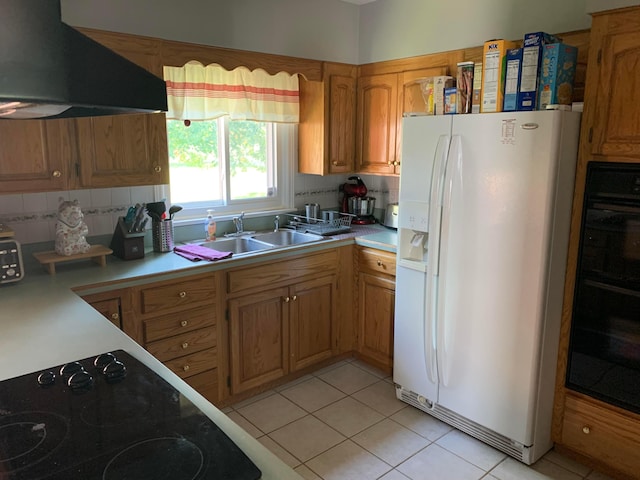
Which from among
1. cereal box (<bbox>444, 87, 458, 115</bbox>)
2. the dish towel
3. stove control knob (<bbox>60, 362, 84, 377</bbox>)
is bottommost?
stove control knob (<bbox>60, 362, 84, 377</bbox>)

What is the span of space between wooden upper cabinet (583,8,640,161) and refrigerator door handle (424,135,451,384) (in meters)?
0.64

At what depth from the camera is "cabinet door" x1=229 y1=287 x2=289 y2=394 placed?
2.79 m

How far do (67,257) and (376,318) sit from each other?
185cm

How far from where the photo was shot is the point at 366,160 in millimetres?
3541

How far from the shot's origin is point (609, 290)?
2139mm

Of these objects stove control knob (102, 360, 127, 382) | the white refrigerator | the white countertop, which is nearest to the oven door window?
the white refrigerator

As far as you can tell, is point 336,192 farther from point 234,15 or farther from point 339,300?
point 234,15

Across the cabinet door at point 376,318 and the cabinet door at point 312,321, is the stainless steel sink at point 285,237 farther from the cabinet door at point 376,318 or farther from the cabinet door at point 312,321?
the cabinet door at point 376,318

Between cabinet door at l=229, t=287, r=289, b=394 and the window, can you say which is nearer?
cabinet door at l=229, t=287, r=289, b=394

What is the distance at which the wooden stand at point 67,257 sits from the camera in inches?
91.9

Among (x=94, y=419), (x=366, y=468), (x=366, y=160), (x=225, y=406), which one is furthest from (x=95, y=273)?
(x=366, y=160)

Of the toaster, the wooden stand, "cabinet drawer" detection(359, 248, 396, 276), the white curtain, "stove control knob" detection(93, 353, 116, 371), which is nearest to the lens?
"stove control knob" detection(93, 353, 116, 371)

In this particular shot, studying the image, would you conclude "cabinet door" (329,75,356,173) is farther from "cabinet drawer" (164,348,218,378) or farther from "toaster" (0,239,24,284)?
"toaster" (0,239,24,284)

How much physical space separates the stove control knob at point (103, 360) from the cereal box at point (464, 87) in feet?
6.39
